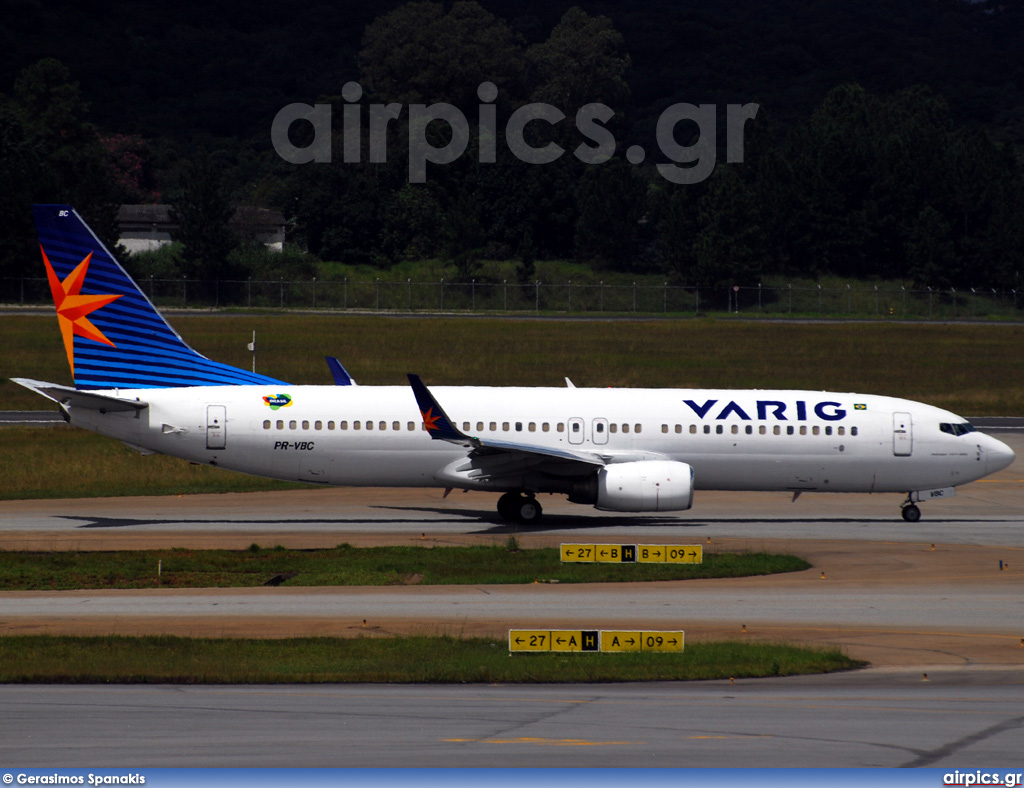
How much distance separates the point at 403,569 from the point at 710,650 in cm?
900

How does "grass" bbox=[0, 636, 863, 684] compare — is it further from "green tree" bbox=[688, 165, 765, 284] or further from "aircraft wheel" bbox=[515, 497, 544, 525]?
"green tree" bbox=[688, 165, 765, 284]

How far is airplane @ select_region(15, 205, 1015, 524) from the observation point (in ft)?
113

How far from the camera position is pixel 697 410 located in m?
35.5

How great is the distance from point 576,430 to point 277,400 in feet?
27.5

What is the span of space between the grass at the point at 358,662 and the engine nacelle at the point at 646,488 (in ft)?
36.1

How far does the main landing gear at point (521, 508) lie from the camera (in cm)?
3497

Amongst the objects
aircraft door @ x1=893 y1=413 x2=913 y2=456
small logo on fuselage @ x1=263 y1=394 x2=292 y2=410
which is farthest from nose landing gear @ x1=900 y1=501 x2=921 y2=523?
small logo on fuselage @ x1=263 y1=394 x2=292 y2=410

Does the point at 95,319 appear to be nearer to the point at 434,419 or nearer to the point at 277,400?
the point at 277,400

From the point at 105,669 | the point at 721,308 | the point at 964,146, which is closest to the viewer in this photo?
the point at 105,669

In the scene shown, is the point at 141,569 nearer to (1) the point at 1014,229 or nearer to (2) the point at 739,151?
(1) the point at 1014,229

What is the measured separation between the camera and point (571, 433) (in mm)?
35219

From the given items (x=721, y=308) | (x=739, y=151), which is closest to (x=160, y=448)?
(x=721, y=308)

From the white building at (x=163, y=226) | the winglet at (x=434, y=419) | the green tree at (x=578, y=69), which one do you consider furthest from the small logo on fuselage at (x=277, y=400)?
the green tree at (x=578, y=69)

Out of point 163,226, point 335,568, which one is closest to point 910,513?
point 335,568
